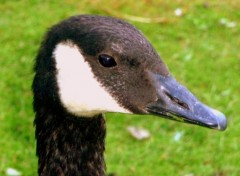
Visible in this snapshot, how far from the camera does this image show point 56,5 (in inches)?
220

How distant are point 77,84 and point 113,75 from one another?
152 millimetres

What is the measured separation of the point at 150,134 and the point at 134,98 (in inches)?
76.1

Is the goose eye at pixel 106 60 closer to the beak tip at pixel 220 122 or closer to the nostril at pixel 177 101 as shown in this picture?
the nostril at pixel 177 101

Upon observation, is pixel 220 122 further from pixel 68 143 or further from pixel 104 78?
pixel 68 143

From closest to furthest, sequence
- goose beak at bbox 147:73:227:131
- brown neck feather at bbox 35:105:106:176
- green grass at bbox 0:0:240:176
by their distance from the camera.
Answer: goose beak at bbox 147:73:227:131 → brown neck feather at bbox 35:105:106:176 → green grass at bbox 0:0:240:176

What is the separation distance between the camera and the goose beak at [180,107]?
7.55 ft

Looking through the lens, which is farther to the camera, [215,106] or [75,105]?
[215,106]

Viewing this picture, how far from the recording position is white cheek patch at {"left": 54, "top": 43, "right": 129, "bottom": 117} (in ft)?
7.73

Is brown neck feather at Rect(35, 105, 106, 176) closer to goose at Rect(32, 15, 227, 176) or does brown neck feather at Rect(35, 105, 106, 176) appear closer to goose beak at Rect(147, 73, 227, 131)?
goose at Rect(32, 15, 227, 176)

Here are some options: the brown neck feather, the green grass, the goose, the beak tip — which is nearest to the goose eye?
the goose

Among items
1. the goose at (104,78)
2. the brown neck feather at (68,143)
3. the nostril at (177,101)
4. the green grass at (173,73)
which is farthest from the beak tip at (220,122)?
the green grass at (173,73)

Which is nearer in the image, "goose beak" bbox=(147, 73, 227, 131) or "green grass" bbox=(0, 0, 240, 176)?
"goose beak" bbox=(147, 73, 227, 131)

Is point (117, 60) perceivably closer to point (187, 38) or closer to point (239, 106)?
point (239, 106)

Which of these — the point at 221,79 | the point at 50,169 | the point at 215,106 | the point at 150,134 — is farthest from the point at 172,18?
the point at 50,169
